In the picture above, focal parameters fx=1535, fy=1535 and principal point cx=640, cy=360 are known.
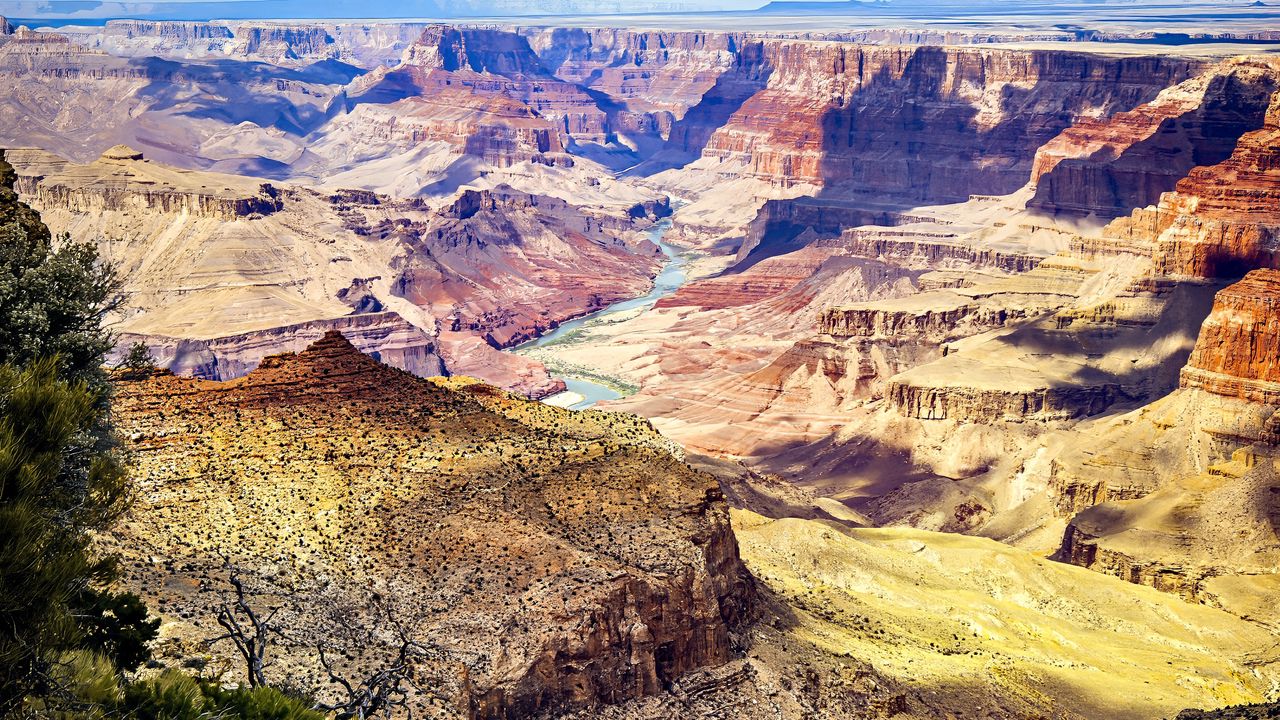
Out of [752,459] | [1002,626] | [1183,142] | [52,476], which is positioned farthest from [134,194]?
[52,476]

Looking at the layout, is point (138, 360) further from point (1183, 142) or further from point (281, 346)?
point (1183, 142)

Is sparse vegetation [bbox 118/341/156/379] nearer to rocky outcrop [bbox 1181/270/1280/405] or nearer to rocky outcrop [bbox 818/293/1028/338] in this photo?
rocky outcrop [bbox 1181/270/1280/405]

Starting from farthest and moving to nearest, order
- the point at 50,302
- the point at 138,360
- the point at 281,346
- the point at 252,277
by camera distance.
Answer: the point at 252,277 < the point at 281,346 < the point at 138,360 < the point at 50,302

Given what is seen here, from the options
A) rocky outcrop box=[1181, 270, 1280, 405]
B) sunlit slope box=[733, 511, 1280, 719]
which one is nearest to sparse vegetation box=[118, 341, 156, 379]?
sunlit slope box=[733, 511, 1280, 719]

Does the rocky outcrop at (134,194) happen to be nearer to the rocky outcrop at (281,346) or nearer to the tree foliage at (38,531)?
the rocky outcrop at (281,346)

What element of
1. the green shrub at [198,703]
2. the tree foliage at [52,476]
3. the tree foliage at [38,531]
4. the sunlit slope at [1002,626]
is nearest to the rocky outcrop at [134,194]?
the sunlit slope at [1002,626]

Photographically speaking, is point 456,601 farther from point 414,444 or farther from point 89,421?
point 89,421
